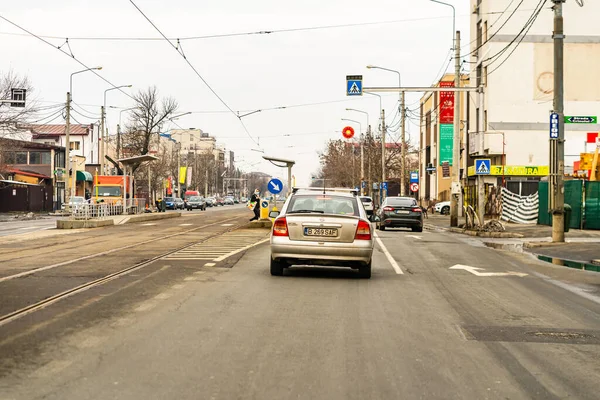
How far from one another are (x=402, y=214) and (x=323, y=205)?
731 inches

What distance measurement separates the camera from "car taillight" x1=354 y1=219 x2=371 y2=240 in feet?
40.4

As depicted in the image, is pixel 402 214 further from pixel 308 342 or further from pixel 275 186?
pixel 308 342

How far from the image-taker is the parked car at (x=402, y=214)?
102ft

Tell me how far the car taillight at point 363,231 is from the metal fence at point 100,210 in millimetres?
23479

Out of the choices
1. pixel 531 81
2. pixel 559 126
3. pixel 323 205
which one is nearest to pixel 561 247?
pixel 559 126

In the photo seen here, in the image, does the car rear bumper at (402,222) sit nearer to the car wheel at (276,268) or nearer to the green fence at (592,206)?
the green fence at (592,206)

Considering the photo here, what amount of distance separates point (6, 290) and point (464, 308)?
6.18 meters

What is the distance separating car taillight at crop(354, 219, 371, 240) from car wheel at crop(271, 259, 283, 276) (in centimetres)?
140

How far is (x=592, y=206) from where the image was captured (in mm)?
31203

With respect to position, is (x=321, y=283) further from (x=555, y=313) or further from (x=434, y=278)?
(x=555, y=313)

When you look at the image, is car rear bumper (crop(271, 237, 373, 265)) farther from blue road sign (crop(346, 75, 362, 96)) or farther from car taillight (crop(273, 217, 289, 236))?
blue road sign (crop(346, 75, 362, 96))

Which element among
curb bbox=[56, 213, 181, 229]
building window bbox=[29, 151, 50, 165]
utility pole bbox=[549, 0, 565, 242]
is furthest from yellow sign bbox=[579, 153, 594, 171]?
building window bbox=[29, 151, 50, 165]

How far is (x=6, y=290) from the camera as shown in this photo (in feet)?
34.3

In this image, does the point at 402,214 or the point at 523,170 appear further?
the point at 523,170
